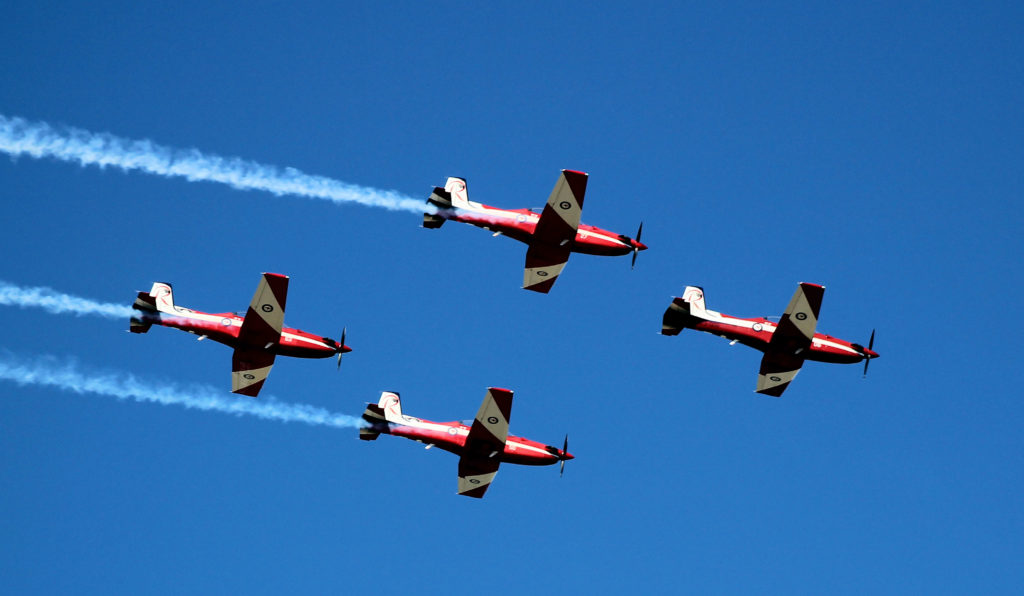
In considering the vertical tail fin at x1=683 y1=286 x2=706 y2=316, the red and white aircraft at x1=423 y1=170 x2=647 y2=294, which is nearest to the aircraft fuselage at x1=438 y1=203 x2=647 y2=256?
the red and white aircraft at x1=423 y1=170 x2=647 y2=294

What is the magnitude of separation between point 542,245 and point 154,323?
71.3ft

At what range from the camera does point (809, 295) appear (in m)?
94.7

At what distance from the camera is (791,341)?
9619 centimetres

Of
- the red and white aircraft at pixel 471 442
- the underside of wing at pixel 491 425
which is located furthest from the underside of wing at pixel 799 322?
the underside of wing at pixel 491 425

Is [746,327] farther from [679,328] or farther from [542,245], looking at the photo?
[542,245]

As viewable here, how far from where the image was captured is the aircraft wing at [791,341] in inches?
3733

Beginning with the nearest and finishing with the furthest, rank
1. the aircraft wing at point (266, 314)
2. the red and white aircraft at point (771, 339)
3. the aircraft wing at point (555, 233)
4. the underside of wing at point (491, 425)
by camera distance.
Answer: the aircraft wing at point (266, 314), the aircraft wing at point (555, 233), the underside of wing at point (491, 425), the red and white aircraft at point (771, 339)

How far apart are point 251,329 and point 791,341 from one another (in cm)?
2969

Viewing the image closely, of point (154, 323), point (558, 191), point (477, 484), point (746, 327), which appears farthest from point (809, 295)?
point (154, 323)

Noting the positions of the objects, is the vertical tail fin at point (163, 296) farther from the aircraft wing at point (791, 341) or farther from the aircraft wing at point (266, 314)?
the aircraft wing at point (791, 341)

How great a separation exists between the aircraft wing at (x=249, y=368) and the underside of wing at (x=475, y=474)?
12.0 metres

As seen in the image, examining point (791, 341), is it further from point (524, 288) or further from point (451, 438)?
point (451, 438)

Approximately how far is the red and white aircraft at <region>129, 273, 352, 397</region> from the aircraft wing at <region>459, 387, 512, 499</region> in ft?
27.6

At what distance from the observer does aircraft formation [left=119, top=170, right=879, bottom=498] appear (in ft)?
309
